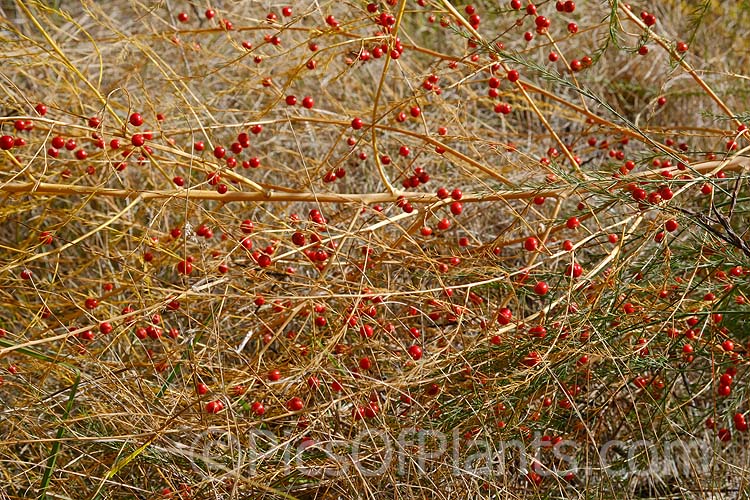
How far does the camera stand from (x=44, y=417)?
2.01 metres

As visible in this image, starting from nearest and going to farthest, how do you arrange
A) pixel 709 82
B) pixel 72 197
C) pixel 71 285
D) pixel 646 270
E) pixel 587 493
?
pixel 587 493, pixel 646 270, pixel 71 285, pixel 72 197, pixel 709 82

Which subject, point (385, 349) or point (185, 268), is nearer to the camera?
point (185, 268)

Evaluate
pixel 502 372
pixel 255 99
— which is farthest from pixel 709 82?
pixel 502 372

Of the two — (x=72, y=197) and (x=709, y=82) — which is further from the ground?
(x=709, y=82)

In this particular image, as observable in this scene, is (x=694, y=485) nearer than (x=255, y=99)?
Yes

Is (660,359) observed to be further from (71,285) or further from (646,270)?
(71,285)

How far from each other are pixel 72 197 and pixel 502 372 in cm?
193

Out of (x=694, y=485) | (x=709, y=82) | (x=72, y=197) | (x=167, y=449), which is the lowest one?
(x=72, y=197)

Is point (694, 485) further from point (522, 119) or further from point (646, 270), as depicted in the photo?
point (522, 119)

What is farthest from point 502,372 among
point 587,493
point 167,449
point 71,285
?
point 71,285

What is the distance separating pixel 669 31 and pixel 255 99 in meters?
1.79

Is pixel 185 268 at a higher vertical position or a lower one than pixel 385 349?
higher

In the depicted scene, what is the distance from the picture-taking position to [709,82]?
335 cm

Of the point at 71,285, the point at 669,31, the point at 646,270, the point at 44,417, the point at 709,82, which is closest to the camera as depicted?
the point at 646,270
